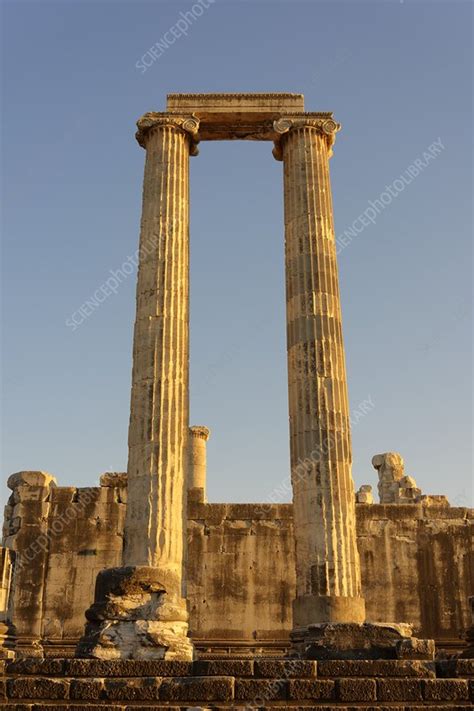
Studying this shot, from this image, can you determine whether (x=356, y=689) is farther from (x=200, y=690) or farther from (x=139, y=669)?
(x=139, y=669)

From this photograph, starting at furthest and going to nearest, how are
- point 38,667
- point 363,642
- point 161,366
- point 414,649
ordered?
point 161,366, point 363,642, point 414,649, point 38,667

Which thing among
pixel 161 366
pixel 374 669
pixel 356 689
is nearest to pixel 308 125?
pixel 161 366

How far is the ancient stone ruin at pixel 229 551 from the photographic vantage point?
9477 millimetres

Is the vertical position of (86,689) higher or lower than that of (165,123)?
lower

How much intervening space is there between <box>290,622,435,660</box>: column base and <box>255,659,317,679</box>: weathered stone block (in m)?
2.46

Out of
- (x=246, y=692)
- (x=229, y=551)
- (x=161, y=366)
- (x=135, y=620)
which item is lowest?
(x=246, y=692)

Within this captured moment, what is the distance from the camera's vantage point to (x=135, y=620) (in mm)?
13141

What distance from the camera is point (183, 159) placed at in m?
19.2

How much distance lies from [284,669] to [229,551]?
1199cm

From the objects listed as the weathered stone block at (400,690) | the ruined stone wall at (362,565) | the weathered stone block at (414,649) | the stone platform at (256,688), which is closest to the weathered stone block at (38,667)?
the stone platform at (256,688)

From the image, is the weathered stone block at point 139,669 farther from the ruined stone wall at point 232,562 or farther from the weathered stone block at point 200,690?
the ruined stone wall at point 232,562

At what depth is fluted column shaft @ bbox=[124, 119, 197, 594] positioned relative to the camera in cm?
1555

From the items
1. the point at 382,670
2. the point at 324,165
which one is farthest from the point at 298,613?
the point at 324,165

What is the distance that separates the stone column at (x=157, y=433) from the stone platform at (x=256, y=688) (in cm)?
364
